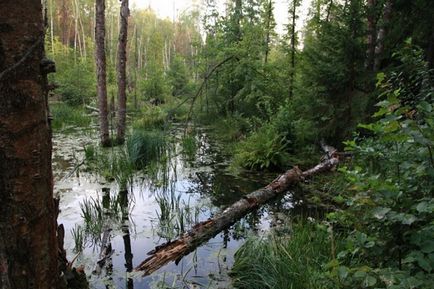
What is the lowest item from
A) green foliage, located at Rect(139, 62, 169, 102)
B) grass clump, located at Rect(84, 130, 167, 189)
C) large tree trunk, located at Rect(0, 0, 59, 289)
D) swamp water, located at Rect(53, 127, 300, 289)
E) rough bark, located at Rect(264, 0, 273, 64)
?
swamp water, located at Rect(53, 127, 300, 289)

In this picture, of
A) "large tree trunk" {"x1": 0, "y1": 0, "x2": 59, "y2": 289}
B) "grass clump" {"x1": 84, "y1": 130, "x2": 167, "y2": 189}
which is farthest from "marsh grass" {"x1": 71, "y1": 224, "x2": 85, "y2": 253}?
"large tree trunk" {"x1": 0, "y1": 0, "x2": 59, "y2": 289}

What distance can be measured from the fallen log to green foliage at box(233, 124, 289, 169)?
1.00 m

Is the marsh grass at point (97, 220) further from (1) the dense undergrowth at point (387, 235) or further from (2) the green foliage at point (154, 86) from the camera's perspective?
(2) the green foliage at point (154, 86)

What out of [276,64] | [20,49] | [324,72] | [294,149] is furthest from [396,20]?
[20,49]

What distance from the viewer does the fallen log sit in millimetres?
3244

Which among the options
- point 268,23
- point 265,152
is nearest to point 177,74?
point 268,23

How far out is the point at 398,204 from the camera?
2082mm

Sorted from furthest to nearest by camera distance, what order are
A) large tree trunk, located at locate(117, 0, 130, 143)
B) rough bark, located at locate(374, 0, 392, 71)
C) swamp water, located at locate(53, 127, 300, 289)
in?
1. large tree trunk, located at locate(117, 0, 130, 143)
2. rough bark, located at locate(374, 0, 392, 71)
3. swamp water, located at locate(53, 127, 300, 289)

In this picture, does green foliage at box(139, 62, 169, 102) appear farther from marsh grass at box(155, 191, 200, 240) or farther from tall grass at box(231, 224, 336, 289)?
tall grass at box(231, 224, 336, 289)

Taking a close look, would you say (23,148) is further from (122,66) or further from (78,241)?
(122,66)

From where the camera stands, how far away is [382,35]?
6.29 metres

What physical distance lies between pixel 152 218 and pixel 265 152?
3.04 m

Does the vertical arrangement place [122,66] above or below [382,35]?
below

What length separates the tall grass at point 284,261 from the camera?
2674 mm
